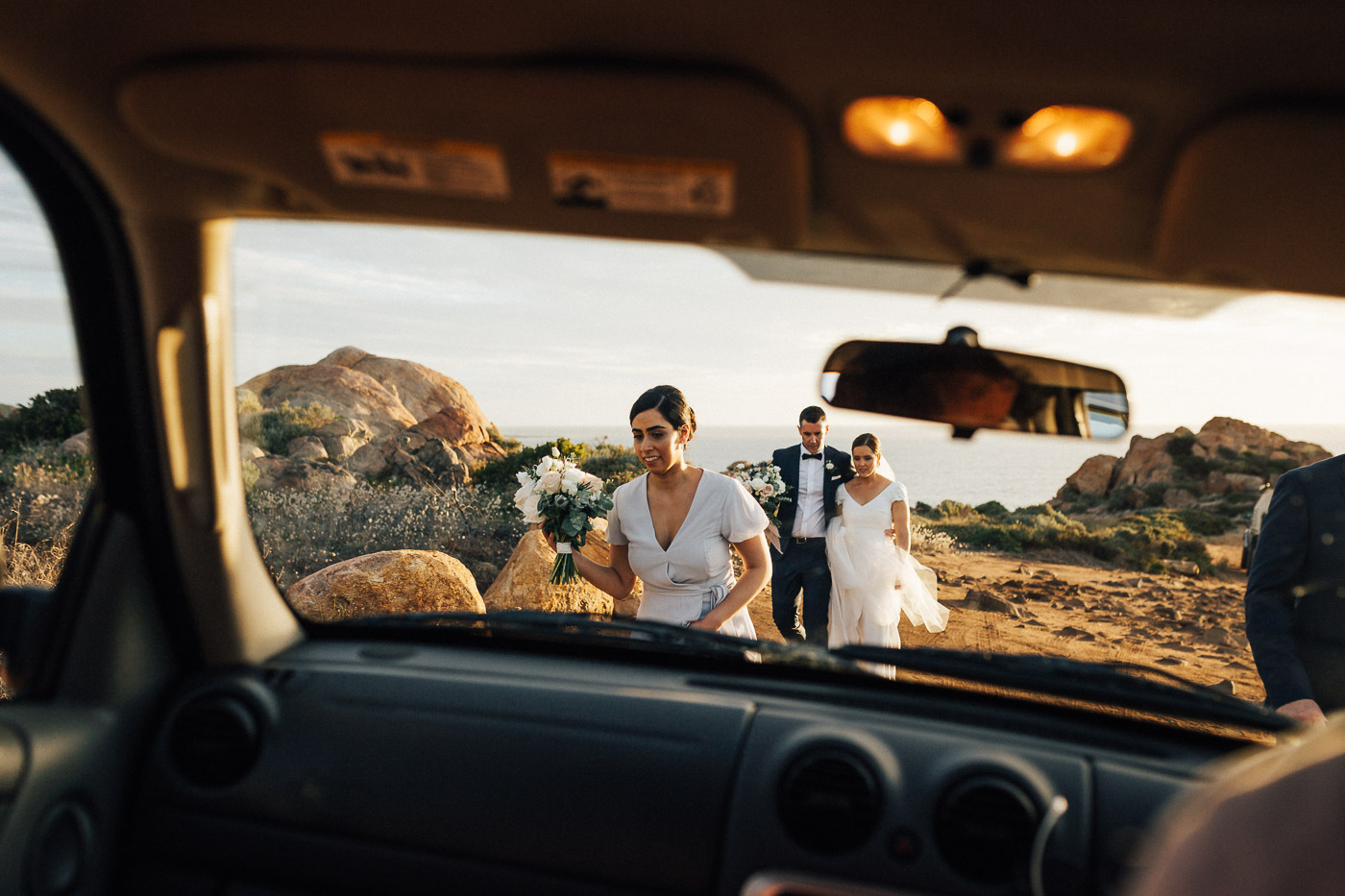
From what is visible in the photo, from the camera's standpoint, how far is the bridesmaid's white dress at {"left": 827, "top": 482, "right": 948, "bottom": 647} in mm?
7137

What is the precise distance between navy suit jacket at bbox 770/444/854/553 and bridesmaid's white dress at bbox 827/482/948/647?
11cm

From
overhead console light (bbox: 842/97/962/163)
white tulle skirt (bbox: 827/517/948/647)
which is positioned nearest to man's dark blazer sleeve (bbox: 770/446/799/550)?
white tulle skirt (bbox: 827/517/948/647)

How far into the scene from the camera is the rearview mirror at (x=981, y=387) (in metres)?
2.14

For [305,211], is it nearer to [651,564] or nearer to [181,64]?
[181,64]

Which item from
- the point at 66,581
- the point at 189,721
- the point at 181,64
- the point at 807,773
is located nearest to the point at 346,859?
the point at 189,721

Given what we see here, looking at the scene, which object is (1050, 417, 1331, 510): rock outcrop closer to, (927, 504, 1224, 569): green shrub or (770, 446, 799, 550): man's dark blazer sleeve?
(927, 504, 1224, 569): green shrub

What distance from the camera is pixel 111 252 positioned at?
236 cm

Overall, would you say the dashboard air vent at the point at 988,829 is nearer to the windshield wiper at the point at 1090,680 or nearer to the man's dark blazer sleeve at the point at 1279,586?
the windshield wiper at the point at 1090,680

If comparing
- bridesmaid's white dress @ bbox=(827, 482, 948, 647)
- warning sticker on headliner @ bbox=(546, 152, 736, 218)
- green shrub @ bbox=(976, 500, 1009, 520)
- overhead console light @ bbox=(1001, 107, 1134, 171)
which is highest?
overhead console light @ bbox=(1001, 107, 1134, 171)

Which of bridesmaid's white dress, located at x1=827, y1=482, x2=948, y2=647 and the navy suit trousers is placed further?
the navy suit trousers

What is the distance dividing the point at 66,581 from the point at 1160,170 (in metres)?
3.08

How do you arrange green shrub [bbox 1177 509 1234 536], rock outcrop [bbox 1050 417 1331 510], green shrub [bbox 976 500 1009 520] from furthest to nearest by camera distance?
1. rock outcrop [bbox 1050 417 1331 510]
2. green shrub [bbox 1177 509 1234 536]
3. green shrub [bbox 976 500 1009 520]

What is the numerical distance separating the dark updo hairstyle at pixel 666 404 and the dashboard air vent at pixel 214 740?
80.8 inches

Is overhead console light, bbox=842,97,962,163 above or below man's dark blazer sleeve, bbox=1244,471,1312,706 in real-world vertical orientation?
above
